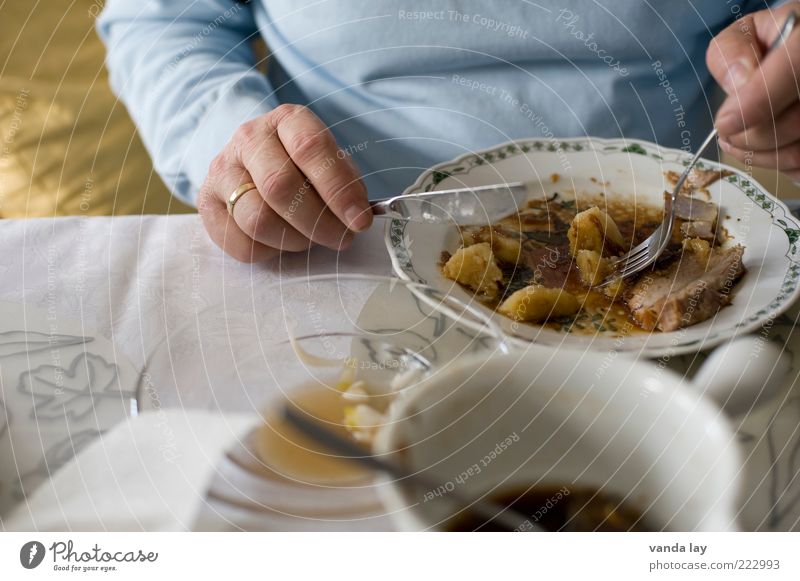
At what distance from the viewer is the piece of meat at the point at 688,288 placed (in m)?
0.28

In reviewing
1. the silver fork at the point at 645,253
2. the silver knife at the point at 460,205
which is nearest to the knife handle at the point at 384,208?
the silver knife at the point at 460,205

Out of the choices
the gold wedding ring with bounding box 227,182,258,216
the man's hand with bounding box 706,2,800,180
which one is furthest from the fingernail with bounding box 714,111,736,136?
the gold wedding ring with bounding box 227,182,258,216

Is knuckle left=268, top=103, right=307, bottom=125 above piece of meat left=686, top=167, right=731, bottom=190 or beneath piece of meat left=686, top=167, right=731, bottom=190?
beneath

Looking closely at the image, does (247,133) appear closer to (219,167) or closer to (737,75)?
(219,167)

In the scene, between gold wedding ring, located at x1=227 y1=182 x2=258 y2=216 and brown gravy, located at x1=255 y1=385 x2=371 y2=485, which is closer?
brown gravy, located at x1=255 y1=385 x2=371 y2=485

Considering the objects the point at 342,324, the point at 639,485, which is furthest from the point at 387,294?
the point at 639,485

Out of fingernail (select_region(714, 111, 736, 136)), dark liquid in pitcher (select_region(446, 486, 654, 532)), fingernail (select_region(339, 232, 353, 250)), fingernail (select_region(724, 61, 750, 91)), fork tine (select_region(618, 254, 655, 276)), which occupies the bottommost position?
dark liquid in pitcher (select_region(446, 486, 654, 532))

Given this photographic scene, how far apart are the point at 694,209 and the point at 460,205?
0.12 meters

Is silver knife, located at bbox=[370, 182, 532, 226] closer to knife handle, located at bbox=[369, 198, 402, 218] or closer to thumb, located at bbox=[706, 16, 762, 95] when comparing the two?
knife handle, located at bbox=[369, 198, 402, 218]

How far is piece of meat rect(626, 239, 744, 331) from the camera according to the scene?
282 millimetres

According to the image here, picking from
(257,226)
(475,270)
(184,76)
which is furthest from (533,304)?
(184,76)

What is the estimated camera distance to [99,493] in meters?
0.24

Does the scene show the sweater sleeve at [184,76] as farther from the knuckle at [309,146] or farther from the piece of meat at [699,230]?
the piece of meat at [699,230]

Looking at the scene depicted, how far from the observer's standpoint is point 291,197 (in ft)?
1.08
